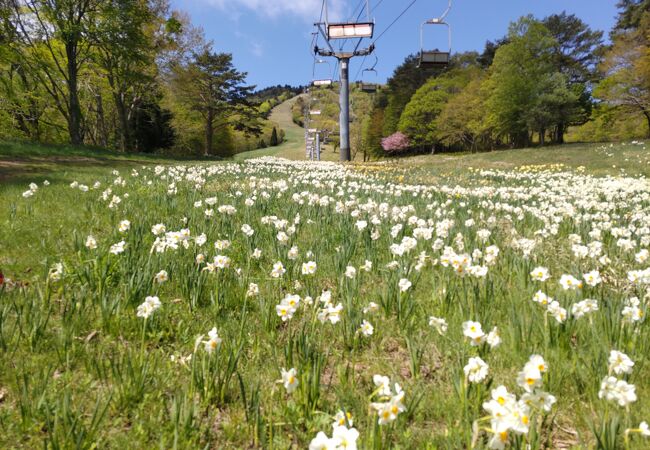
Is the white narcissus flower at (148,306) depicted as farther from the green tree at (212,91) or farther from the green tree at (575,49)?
the green tree at (575,49)

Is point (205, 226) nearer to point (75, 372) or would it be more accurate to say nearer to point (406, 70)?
point (75, 372)

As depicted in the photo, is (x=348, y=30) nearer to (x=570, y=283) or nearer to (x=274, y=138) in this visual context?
(x=570, y=283)

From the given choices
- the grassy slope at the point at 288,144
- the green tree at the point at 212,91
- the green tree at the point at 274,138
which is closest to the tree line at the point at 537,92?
the grassy slope at the point at 288,144

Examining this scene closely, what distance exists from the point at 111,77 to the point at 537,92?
4129 cm

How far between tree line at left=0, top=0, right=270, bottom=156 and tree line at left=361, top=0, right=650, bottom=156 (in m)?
28.6

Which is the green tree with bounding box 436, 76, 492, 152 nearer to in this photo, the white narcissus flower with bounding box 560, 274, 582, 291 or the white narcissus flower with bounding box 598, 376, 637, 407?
the white narcissus flower with bounding box 560, 274, 582, 291

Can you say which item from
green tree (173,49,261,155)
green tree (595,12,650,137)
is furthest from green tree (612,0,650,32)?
green tree (173,49,261,155)

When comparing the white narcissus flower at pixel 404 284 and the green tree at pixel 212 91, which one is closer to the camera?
the white narcissus flower at pixel 404 284

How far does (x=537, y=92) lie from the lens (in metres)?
39.3

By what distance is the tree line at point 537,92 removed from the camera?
36219mm

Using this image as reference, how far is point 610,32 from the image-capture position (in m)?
50.2

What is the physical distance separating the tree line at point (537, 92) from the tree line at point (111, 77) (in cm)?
2858

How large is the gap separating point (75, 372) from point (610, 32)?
2704 inches

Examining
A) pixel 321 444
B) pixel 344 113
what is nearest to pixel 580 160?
pixel 344 113
